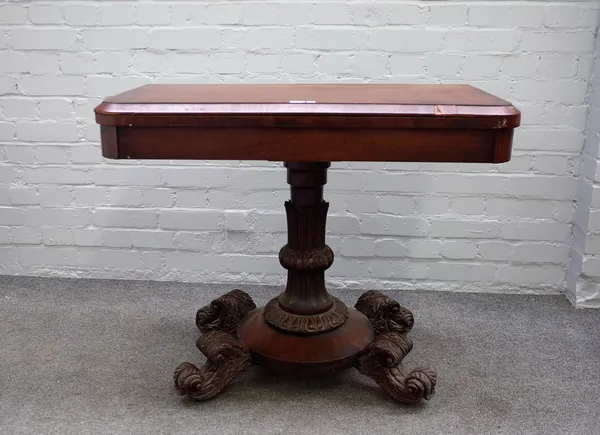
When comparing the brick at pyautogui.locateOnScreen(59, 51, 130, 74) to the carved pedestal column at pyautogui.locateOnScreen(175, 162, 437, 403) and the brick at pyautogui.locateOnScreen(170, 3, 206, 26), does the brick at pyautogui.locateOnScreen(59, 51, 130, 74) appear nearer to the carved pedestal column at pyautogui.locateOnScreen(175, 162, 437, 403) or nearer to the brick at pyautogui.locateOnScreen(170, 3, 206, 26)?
the brick at pyautogui.locateOnScreen(170, 3, 206, 26)

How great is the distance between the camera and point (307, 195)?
1.68 metres

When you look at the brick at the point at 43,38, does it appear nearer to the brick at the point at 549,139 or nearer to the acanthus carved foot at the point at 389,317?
the acanthus carved foot at the point at 389,317

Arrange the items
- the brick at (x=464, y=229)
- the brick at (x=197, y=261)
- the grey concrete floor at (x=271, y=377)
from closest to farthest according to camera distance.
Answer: the grey concrete floor at (x=271, y=377), the brick at (x=464, y=229), the brick at (x=197, y=261)

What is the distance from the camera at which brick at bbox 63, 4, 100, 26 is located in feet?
7.23

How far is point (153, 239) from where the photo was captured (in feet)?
7.90

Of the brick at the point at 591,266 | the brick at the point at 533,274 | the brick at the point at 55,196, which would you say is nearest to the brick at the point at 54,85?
the brick at the point at 55,196

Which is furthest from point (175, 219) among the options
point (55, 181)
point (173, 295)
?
point (55, 181)

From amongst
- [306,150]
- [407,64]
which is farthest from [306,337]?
[407,64]

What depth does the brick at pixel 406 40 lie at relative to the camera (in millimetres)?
2162

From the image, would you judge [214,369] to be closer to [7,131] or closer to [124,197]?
[124,197]

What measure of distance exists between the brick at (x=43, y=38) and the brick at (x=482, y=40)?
1.32 meters

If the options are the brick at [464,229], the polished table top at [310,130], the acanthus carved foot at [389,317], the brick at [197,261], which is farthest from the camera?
the brick at [197,261]

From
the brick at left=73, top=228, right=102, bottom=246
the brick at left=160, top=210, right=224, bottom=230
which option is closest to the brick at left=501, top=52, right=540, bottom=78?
the brick at left=160, top=210, right=224, bottom=230

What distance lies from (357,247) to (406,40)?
761mm
